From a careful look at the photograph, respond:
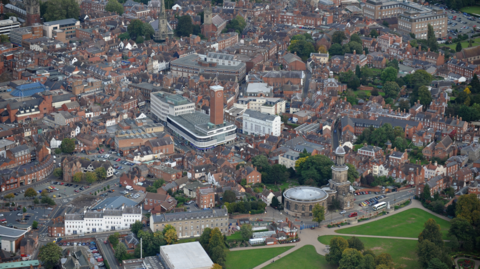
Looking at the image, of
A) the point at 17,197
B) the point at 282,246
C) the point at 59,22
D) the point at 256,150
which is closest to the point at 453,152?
the point at 256,150

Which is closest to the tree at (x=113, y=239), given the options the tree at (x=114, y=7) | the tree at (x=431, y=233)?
the tree at (x=431, y=233)

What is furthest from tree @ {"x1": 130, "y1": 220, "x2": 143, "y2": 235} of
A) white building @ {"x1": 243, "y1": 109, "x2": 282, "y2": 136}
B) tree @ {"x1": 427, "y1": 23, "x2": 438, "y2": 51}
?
tree @ {"x1": 427, "y1": 23, "x2": 438, "y2": 51}

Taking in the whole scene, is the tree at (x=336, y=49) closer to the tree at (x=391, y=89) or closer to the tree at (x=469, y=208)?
the tree at (x=391, y=89)

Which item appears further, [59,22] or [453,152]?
[59,22]

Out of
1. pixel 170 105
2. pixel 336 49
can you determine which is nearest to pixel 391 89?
pixel 336 49

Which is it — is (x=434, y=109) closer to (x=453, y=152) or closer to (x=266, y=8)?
(x=453, y=152)

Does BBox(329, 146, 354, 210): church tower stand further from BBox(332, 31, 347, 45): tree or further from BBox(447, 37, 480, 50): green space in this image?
BBox(447, 37, 480, 50): green space

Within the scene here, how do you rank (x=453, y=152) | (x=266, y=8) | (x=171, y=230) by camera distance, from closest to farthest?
Answer: (x=171, y=230) < (x=453, y=152) < (x=266, y=8)
